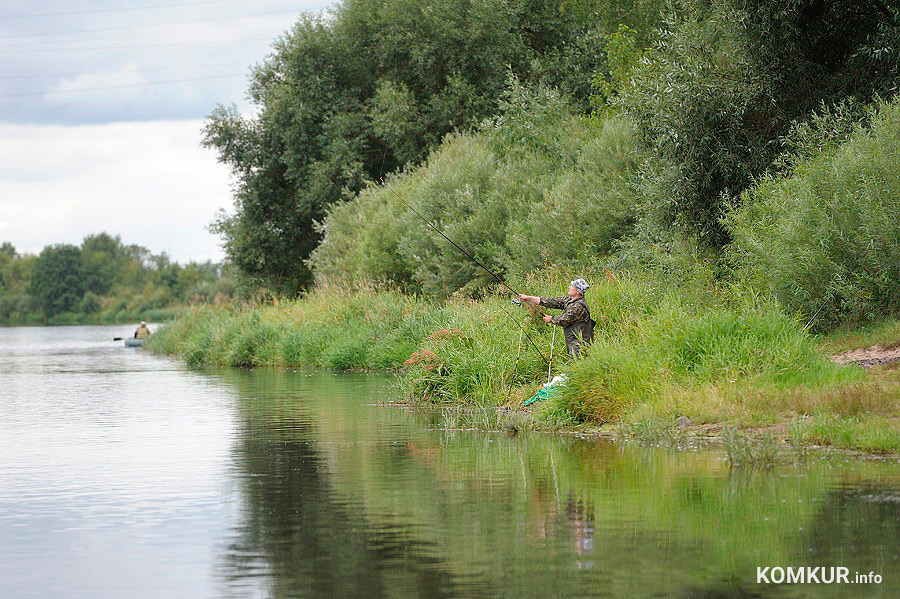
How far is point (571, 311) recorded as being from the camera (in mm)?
18266

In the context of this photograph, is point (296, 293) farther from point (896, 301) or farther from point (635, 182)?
point (896, 301)

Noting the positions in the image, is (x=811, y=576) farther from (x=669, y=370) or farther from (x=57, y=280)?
(x=57, y=280)

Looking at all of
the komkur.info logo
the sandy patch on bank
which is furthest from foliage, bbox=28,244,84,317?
the komkur.info logo

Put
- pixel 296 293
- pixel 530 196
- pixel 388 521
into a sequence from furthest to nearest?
pixel 296 293 → pixel 530 196 → pixel 388 521

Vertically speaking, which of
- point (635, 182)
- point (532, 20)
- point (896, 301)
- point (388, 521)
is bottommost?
point (388, 521)

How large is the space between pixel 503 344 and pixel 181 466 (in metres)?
7.62

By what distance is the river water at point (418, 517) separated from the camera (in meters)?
7.92

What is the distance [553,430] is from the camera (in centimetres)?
1638

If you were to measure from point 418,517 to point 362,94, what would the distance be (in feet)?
150

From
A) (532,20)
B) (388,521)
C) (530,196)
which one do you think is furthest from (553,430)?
(532,20)

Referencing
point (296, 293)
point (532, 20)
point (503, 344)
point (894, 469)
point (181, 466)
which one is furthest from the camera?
point (296, 293)

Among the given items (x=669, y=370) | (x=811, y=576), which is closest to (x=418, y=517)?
(x=811, y=576)

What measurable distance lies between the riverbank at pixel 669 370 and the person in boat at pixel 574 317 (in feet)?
1.07

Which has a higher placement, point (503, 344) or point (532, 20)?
point (532, 20)
